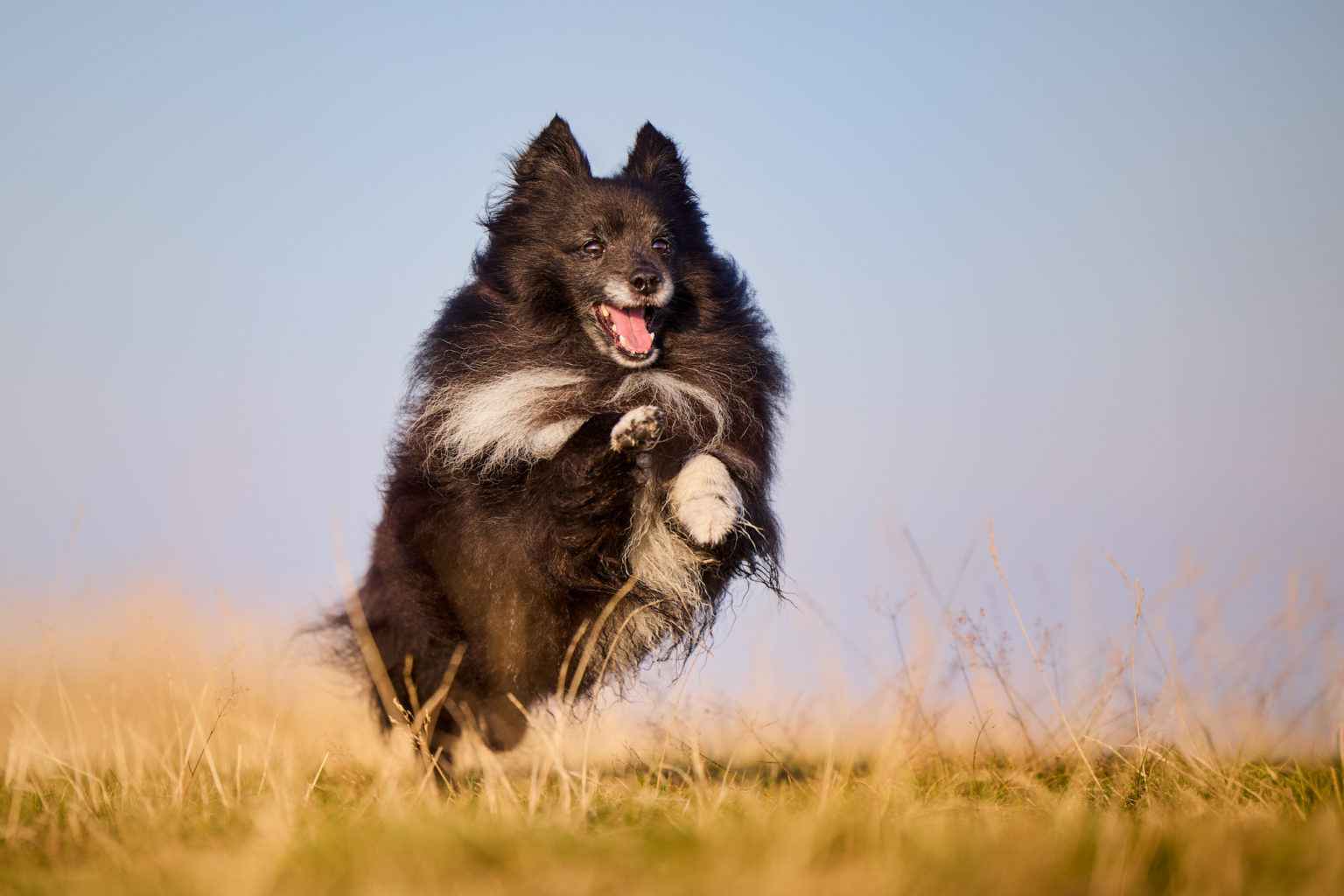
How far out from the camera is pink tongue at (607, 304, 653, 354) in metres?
4.69

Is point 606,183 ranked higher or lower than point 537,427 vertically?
higher

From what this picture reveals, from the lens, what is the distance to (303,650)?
5.34 m

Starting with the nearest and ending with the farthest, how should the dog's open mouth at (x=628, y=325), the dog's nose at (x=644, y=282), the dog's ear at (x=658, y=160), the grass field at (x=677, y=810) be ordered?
the grass field at (x=677, y=810) < the dog's nose at (x=644, y=282) < the dog's open mouth at (x=628, y=325) < the dog's ear at (x=658, y=160)

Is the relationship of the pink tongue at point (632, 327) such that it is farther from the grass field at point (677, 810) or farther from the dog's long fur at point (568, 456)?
the grass field at point (677, 810)

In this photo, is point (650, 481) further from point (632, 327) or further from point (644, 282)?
point (644, 282)

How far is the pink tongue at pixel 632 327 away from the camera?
469 cm

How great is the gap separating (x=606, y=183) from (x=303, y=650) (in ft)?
9.92

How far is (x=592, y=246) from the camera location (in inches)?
193

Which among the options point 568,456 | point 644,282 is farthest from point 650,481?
point 644,282

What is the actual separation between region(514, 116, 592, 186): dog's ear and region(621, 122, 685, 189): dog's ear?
1.26 ft

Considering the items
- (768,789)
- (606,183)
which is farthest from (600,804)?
(606,183)

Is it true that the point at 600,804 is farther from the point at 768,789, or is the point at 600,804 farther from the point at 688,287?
the point at 688,287

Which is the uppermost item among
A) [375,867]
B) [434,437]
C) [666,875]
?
[434,437]

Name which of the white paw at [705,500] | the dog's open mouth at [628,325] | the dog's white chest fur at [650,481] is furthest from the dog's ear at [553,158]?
the white paw at [705,500]
